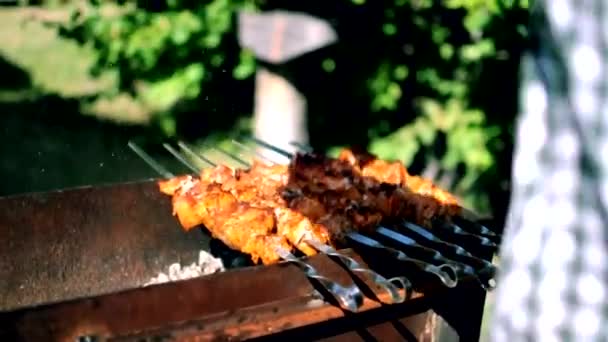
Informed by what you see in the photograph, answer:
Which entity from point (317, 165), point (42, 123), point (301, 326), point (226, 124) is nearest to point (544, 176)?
point (301, 326)

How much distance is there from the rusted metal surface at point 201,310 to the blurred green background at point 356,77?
Answer: 273cm

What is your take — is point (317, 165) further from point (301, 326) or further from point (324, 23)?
point (324, 23)

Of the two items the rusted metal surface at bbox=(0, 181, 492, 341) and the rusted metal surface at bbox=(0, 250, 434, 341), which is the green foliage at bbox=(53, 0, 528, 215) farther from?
the rusted metal surface at bbox=(0, 250, 434, 341)

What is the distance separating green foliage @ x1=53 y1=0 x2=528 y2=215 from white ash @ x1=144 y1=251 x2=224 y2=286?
6.68 ft

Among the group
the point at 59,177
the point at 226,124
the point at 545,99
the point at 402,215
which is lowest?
the point at 59,177

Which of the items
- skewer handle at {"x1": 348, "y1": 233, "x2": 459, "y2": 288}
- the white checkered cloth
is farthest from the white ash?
the white checkered cloth

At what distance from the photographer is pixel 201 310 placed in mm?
2658

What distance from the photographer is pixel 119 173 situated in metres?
7.41

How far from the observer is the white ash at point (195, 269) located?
148 inches

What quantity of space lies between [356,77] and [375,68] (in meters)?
0.15

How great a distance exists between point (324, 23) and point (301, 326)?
105 inches

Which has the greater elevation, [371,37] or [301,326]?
[371,37]

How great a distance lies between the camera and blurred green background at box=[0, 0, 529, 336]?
5684 millimetres

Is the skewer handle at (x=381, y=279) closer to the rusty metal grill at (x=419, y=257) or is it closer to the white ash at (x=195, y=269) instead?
the rusty metal grill at (x=419, y=257)
